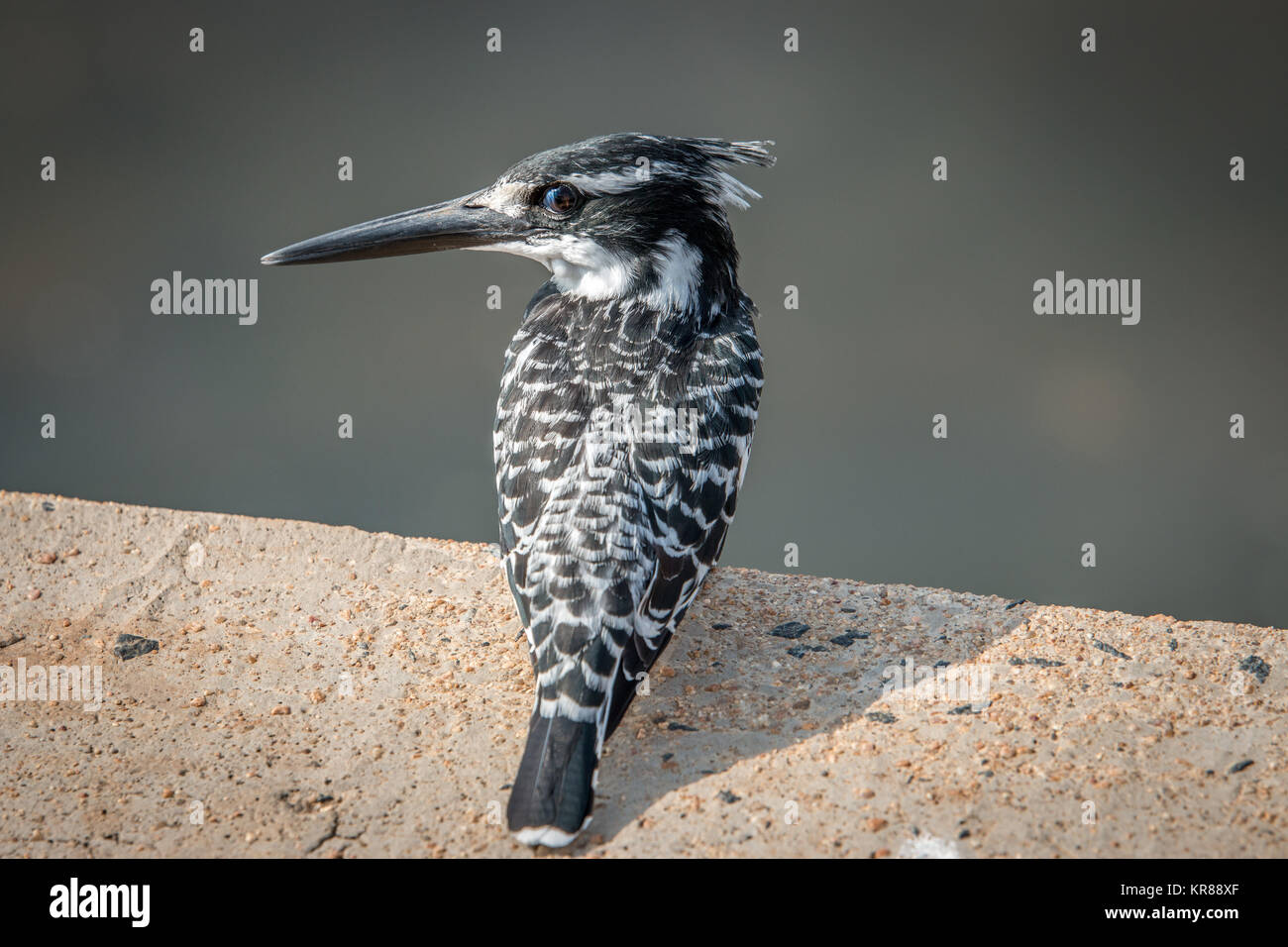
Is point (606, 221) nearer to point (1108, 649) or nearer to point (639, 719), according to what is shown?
point (639, 719)

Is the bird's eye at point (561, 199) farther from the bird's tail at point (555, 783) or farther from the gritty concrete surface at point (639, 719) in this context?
the bird's tail at point (555, 783)

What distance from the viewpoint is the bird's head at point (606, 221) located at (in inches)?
136

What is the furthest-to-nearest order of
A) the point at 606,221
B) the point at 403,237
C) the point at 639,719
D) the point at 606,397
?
the point at 403,237, the point at 606,221, the point at 606,397, the point at 639,719

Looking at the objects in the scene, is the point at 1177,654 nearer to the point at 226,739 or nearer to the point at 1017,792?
the point at 1017,792

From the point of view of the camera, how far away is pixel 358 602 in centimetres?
415

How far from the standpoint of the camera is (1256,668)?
3.38 meters

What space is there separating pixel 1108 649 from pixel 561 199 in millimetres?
2535

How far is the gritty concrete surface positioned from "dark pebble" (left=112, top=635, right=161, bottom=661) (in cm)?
2

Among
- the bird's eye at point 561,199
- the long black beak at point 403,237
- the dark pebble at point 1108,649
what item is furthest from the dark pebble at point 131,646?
the dark pebble at point 1108,649

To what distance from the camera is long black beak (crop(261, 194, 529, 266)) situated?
3635 millimetres

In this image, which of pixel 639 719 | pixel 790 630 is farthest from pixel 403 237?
pixel 790 630

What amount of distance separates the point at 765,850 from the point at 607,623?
740 millimetres

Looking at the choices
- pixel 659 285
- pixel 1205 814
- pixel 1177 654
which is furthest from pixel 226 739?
pixel 1177 654

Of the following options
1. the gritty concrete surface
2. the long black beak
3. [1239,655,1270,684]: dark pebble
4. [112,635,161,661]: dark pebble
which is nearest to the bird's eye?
the long black beak
